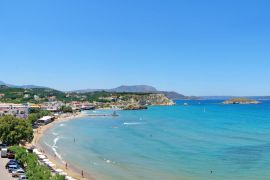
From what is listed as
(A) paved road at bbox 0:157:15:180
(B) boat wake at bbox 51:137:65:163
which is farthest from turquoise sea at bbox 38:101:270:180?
(A) paved road at bbox 0:157:15:180

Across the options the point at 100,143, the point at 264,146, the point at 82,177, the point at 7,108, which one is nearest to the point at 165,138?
the point at 100,143

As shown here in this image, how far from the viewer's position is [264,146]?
66.0m

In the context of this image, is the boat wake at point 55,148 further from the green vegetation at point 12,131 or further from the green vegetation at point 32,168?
the green vegetation at point 32,168

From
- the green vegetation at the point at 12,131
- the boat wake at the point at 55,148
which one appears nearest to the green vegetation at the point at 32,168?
the green vegetation at the point at 12,131

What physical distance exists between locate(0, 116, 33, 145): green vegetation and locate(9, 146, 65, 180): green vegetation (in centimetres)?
990

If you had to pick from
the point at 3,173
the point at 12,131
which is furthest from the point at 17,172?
the point at 12,131

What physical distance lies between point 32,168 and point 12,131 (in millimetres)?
21629

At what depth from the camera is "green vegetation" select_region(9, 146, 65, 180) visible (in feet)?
106

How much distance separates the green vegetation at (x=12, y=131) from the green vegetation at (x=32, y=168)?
32.5ft

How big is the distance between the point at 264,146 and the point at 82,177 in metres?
35.0

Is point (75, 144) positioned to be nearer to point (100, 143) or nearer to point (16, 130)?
point (100, 143)

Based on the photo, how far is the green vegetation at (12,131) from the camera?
55.3 metres

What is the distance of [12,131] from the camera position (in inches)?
2191

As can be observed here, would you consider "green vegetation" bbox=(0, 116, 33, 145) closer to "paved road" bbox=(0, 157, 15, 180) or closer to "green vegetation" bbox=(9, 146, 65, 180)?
"green vegetation" bbox=(9, 146, 65, 180)
